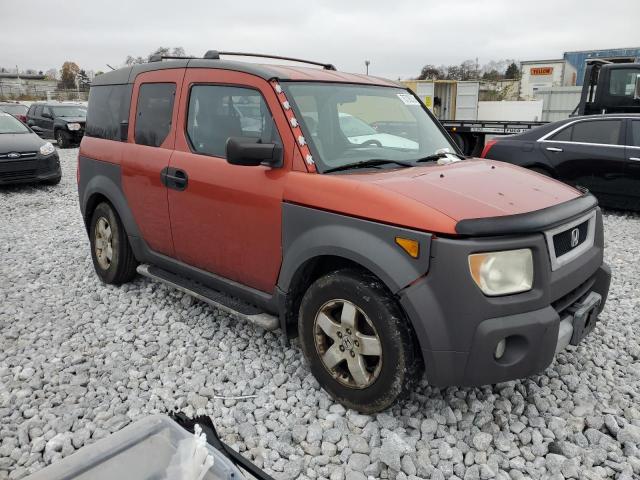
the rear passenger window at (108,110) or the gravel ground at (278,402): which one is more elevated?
the rear passenger window at (108,110)

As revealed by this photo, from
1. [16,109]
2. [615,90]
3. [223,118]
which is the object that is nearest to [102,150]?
[223,118]

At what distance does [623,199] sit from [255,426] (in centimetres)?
678

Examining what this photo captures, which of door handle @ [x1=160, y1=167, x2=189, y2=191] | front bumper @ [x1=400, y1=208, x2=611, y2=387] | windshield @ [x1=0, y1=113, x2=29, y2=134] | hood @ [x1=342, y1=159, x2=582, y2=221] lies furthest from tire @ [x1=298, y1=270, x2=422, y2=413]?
windshield @ [x1=0, y1=113, x2=29, y2=134]

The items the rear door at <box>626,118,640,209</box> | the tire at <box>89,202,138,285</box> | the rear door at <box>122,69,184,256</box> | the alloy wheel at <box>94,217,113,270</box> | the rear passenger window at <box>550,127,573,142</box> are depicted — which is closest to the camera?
the rear door at <box>122,69,184,256</box>

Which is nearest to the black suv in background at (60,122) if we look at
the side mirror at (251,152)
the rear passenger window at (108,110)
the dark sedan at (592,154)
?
the rear passenger window at (108,110)

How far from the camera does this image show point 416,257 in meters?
2.46

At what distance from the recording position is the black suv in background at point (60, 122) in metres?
17.6

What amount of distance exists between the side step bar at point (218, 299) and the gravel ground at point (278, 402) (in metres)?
0.36

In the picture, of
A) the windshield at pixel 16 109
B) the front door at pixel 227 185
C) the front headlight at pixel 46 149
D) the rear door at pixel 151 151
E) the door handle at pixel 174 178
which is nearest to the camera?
the front door at pixel 227 185

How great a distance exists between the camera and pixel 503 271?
96.0 inches

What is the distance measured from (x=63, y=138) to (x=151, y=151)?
16002mm

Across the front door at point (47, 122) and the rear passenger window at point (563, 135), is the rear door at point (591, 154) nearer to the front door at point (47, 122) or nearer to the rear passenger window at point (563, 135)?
the rear passenger window at point (563, 135)

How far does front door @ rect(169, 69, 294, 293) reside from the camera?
124 inches

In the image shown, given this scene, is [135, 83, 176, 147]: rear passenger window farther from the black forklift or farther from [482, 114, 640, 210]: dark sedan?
the black forklift
